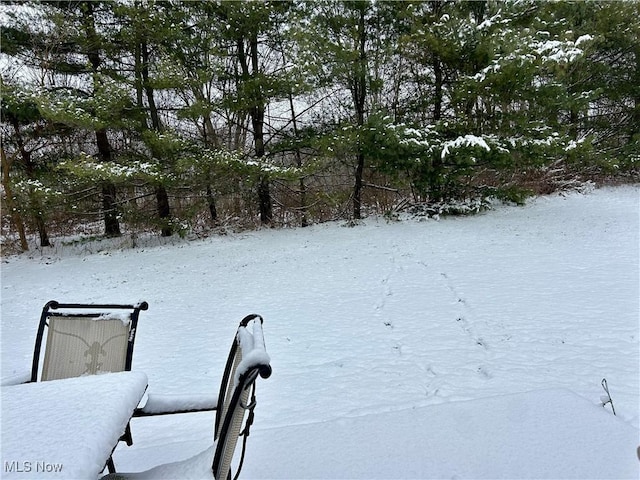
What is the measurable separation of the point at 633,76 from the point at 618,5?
2.93m

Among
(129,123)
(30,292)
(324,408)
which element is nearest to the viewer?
(324,408)

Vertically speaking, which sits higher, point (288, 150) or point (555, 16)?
point (555, 16)

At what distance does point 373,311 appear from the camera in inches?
172

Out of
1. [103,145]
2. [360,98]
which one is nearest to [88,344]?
[103,145]

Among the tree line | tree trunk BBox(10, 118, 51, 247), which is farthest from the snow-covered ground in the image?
the tree line

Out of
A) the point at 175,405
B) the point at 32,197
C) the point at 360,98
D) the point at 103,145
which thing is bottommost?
the point at 175,405

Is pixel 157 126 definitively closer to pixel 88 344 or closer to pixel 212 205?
pixel 212 205

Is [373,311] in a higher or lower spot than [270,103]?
lower

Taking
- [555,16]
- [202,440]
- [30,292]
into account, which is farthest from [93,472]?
[555,16]

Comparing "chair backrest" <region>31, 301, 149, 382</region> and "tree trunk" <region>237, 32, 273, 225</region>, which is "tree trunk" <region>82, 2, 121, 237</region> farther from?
"chair backrest" <region>31, 301, 149, 382</region>

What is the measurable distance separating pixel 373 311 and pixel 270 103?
692 centimetres

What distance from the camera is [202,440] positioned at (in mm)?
2178

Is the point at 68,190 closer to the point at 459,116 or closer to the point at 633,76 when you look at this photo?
the point at 459,116

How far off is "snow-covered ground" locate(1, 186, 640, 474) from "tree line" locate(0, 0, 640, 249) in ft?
4.82
